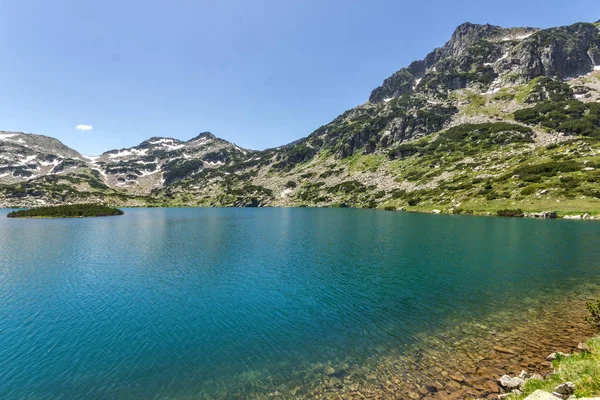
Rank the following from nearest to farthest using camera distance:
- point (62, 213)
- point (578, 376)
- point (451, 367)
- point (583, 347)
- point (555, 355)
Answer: point (578, 376), point (555, 355), point (451, 367), point (583, 347), point (62, 213)

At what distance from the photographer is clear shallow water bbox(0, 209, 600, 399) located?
54.6ft

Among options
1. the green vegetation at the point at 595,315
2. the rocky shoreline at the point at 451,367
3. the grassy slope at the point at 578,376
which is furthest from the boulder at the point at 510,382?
the green vegetation at the point at 595,315

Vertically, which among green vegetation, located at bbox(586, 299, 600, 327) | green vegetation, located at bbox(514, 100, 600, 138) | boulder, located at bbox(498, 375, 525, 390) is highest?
green vegetation, located at bbox(514, 100, 600, 138)

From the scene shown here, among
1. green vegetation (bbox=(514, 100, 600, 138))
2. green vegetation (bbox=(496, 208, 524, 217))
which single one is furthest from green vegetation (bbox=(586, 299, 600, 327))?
green vegetation (bbox=(514, 100, 600, 138))

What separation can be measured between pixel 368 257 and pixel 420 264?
7736mm

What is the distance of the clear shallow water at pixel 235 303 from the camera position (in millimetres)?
16656

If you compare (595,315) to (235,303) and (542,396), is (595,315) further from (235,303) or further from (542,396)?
(235,303)

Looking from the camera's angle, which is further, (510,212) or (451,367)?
(510,212)

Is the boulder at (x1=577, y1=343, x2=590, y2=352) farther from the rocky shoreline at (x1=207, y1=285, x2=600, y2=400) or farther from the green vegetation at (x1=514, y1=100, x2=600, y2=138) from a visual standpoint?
the green vegetation at (x1=514, y1=100, x2=600, y2=138)

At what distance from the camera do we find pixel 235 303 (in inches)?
1062

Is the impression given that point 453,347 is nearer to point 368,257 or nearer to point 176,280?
point 368,257

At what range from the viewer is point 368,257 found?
143 ft

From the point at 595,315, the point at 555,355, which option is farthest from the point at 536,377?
the point at 595,315

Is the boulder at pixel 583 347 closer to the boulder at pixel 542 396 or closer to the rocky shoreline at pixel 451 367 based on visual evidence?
the rocky shoreline at pixel 451 367
